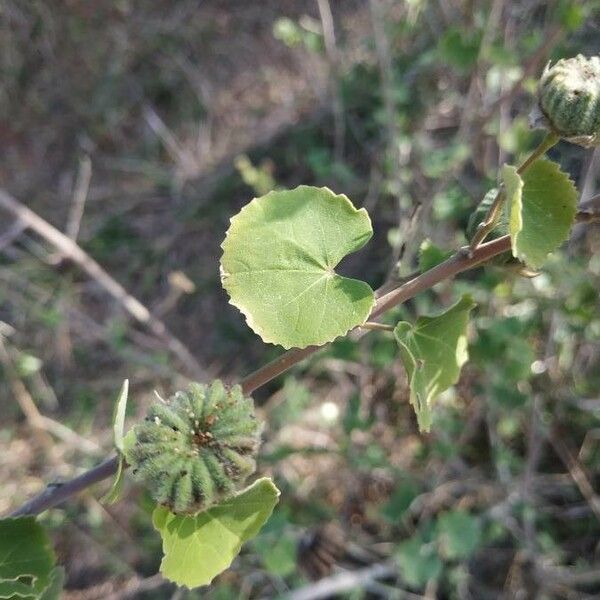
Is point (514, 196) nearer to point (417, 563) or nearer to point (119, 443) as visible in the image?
point (119, 443)

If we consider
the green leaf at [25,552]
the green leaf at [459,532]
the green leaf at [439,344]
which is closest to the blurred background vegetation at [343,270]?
the green leaf at [459,532]

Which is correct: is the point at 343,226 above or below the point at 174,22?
above

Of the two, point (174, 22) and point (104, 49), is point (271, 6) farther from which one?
point (104, 49)

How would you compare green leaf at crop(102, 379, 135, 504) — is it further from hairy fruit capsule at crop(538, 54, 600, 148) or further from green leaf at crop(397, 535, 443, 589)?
green leaf at crop(397, 535, 443, 589)

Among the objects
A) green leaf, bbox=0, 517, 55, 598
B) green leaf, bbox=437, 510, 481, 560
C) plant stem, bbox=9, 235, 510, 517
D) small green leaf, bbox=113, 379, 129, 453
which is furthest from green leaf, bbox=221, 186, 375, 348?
green leaf, bbox=437, 510, 481, 560

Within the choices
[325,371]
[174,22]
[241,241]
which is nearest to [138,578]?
[325,371]

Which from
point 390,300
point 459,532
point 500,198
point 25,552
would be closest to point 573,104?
point 500,198
